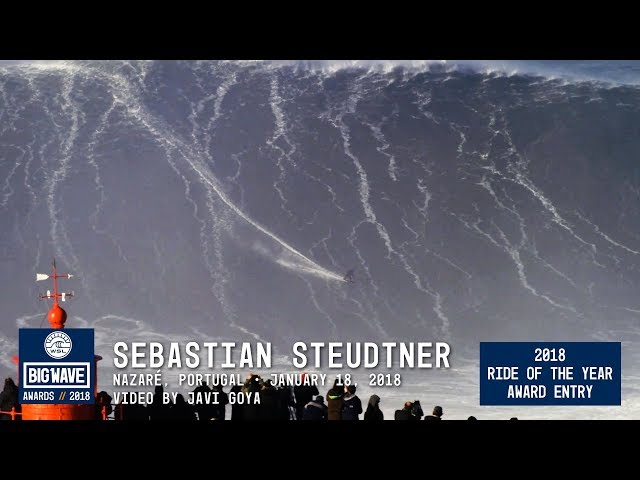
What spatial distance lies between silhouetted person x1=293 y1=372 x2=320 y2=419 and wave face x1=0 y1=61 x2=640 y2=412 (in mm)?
17638

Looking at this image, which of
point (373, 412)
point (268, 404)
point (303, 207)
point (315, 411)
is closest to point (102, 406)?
point (268, 404)

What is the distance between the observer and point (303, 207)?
37.3 m

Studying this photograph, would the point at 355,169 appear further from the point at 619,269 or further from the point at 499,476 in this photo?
the point at 499,476

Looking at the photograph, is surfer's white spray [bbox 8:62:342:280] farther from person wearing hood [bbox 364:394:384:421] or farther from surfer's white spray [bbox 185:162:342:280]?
person wearing hood [bbox 364:394:384:421]

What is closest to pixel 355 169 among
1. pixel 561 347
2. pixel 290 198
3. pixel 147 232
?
pixel 290 198

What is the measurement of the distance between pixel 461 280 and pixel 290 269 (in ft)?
14.4

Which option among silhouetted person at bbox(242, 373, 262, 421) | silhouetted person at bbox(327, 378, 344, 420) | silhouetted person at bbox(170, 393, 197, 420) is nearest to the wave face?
silhouetted person at bbox(242, 373, 262, 421)

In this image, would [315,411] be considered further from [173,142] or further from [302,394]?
[173,142]

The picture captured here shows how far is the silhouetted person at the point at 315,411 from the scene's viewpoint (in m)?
16.7

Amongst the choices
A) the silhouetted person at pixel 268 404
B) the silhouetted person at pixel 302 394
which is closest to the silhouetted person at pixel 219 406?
the silhouetted person at pixel 268 404

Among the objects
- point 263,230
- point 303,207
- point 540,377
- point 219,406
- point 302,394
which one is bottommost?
point 219,406

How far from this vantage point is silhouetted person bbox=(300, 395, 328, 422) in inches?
656

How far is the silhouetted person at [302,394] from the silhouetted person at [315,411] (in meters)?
0.96

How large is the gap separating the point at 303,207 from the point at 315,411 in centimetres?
2074
